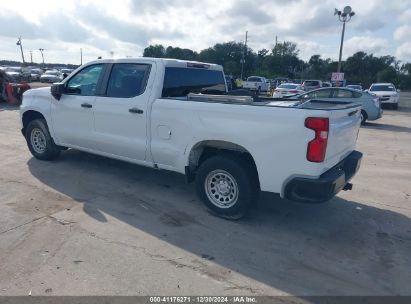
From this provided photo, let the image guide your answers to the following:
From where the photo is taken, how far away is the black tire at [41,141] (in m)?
6.48

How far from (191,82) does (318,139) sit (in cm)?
249

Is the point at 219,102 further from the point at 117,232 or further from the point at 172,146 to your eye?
the point at 117,232

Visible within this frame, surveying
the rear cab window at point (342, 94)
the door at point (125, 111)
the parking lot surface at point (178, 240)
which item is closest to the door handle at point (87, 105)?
the door at point (125, 111)

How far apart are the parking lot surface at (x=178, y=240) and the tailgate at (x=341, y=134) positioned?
3.01ft

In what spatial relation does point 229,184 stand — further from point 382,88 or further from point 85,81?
point 382,88

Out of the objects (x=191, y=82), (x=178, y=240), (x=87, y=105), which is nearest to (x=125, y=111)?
(x=87, y=105)

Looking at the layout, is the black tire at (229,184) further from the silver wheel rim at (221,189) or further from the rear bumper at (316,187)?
the rear bumper at (316,187)

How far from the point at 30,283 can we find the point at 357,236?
346 centimetres

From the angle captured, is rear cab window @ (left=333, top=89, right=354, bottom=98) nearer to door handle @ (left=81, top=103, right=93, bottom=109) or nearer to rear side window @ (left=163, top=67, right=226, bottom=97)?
rear side window @ (left=163, top=67, right=226, bottom=97)

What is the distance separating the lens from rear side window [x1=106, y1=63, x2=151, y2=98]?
5000mm

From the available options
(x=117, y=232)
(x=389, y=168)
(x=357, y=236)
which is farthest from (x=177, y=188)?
(x=389, y=168)

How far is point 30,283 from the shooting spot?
10.1ft

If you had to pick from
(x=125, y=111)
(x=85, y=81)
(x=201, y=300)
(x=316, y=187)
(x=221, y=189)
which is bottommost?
(x=201, y=300)

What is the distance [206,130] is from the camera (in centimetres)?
425
